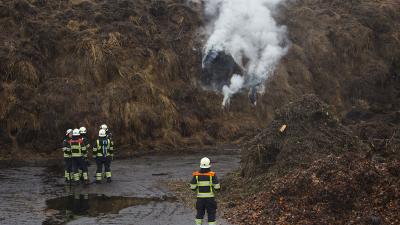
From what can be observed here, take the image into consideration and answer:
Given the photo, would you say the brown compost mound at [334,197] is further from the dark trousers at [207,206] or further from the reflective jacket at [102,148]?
the reflective jacket at [102,148]

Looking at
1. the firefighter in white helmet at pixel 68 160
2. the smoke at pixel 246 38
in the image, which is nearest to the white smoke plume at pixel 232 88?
the smoke at pixel 246 38

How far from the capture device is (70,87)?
2464cm

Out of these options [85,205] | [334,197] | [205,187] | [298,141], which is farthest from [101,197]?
[334,197]

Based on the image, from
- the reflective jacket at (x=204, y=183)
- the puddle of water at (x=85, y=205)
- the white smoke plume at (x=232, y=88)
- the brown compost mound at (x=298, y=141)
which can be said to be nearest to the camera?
the reflective jacket at (x=204, y=183)

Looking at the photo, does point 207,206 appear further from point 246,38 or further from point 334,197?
point 246,38

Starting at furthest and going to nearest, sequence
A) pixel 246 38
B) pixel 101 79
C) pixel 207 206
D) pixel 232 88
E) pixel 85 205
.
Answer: pixel 246 38
pixel 232 88
pixel 101 79
pixel 85 205
pixel 207 206

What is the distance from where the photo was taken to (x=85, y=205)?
1349cm

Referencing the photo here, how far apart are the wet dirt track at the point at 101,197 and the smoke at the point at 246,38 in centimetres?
967

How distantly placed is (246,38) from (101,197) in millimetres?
17694

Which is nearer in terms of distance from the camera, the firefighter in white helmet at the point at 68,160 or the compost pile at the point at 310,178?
the compost pile at the point at 310,178

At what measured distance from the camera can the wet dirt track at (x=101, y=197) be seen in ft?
40.0

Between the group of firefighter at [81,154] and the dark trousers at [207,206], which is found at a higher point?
the group of firefighter at [81,154]

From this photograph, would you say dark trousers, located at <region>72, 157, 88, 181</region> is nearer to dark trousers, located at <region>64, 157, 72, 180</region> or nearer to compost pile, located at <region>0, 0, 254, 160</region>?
dark trousers, located at <region>64, 157, 72, 180</region>

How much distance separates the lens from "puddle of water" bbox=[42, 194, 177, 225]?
12359mm
